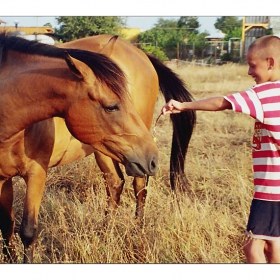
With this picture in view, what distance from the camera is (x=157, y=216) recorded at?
3602 millimetres

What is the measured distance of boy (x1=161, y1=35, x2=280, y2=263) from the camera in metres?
2.33

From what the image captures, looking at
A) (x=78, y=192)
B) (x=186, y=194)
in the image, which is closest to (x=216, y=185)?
(x=186, y=194)

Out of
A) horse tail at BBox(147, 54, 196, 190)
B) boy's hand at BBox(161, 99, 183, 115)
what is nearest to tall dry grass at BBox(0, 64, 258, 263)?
horse tail at BBox(147, 54, 196, 190)

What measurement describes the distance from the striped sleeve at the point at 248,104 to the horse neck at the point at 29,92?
957 mm

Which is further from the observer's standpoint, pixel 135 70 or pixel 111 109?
pixel 135 70

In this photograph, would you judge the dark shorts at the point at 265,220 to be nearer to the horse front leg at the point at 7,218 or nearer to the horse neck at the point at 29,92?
the horse neck at the point at 29,92

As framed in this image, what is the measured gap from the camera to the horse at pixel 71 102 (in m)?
2.48

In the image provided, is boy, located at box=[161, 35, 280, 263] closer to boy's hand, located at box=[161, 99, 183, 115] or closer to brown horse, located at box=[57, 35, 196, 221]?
boy's hand, located at box=[161, 99, 183, 115]

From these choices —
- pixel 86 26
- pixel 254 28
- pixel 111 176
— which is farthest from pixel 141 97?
pixel 254 28

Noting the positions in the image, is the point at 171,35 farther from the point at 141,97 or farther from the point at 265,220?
the point at 265,220

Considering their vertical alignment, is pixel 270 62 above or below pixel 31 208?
above

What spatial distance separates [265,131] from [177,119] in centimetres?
225

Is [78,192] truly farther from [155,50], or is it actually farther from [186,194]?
[155,50]

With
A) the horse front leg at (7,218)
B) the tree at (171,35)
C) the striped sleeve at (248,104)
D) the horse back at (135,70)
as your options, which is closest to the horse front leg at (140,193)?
the horse back at (135,70)
